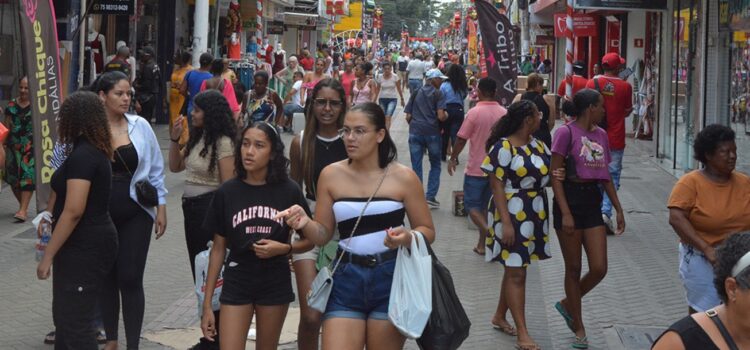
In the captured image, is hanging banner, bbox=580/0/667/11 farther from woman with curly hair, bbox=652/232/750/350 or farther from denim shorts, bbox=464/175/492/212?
woman with curly hair, bbox=652/232/750/350

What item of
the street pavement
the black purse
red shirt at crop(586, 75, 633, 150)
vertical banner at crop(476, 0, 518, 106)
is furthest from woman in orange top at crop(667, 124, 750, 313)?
vertical banner at crop(476, 0, 518, 106)

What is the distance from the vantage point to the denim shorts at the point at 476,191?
36.0 ft

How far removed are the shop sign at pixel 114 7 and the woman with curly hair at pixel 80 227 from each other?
1226 cm

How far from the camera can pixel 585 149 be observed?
7.95 m

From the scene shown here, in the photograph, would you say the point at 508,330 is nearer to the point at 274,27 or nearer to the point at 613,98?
the point at 613,98

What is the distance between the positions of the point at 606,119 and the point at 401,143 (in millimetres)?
11126

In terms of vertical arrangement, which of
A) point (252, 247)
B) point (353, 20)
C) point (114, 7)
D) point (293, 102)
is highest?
point (353, 20)

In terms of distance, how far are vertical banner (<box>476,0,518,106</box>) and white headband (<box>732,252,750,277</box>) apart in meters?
11.1

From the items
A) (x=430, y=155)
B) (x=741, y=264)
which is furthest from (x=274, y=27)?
(x=741, y=264)

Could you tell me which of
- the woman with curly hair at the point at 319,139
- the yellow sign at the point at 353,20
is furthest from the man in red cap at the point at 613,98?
the yellow sign at the point at 353,20

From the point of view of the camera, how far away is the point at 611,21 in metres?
27.3

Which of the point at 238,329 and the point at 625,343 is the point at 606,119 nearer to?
the point at 625,343

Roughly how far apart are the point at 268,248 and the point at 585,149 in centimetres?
310

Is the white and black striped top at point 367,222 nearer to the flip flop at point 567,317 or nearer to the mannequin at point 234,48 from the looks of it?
the flip flop at point 567,317
